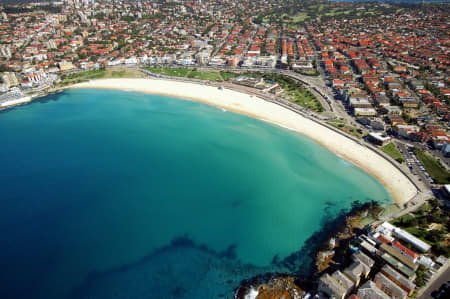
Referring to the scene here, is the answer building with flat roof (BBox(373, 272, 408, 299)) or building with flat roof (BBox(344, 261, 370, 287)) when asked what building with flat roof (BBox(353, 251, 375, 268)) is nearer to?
building with flat roof (BBox(344, 261, 370, 287))

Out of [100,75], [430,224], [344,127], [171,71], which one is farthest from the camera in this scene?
[171,71]

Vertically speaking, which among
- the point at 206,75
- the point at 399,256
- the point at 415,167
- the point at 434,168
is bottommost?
the point at 206,75

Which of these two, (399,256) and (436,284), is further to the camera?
(399,256)

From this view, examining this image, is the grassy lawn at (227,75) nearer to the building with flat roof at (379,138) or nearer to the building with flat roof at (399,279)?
the building with flat roof at (379,138)

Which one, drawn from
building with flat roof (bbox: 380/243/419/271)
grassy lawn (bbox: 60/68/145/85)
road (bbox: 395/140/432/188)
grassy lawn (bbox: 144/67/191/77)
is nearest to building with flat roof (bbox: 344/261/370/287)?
building with flat roof (bbox: 380/243/419/271)

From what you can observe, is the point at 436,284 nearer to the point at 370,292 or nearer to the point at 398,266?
the point at 398,266

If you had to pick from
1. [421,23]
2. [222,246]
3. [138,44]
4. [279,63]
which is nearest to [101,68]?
[138,44]

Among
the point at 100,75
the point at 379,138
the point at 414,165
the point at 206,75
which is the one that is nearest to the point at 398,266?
the point at 414,165

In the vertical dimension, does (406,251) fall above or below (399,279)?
above
